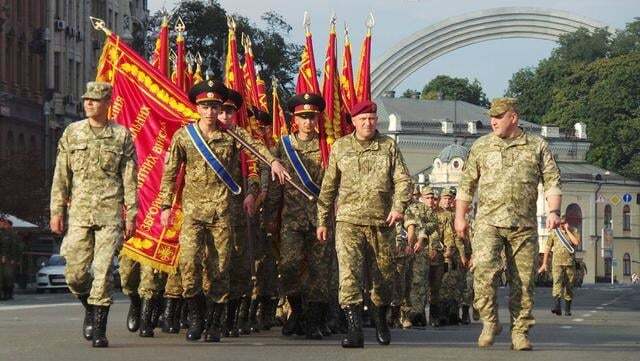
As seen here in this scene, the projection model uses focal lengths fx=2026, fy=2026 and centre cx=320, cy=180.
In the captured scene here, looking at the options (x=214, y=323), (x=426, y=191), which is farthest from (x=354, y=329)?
(x=426, y=191)

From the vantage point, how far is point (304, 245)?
59.6 ft

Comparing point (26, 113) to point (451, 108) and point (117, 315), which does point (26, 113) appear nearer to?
point (117, 315)

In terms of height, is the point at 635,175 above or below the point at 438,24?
below

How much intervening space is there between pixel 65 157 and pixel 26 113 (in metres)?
57.4

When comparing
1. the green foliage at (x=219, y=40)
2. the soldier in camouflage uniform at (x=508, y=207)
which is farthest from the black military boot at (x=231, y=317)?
the green foliage at (x=219, y=40)

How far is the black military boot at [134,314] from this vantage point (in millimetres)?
19117

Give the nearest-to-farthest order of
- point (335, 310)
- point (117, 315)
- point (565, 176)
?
point (335, 310), point (117, 315), point (565, 176)

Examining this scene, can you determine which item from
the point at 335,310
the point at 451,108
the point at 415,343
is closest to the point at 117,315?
the point at 335,310

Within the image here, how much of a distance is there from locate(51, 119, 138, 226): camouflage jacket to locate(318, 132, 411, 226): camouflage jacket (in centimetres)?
177

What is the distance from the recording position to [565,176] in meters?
141

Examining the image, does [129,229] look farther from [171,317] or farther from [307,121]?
[307,121]

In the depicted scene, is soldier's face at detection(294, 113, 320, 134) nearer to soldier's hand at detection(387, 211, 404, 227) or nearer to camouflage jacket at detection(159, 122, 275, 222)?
camouflage jacket at detection(159, 122, 275, 222)

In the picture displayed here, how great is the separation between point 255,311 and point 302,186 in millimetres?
2026

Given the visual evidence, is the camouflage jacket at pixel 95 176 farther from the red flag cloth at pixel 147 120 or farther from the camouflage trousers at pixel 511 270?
the camouflage trousers at pixel 511 270
